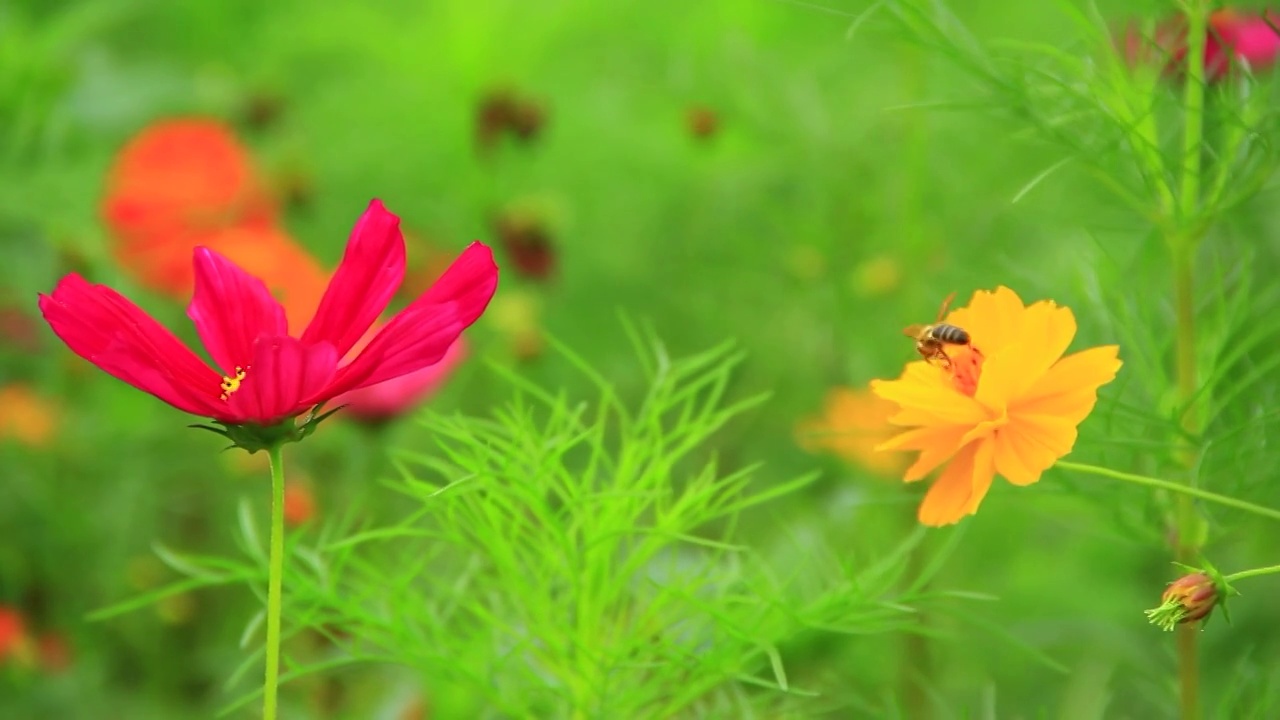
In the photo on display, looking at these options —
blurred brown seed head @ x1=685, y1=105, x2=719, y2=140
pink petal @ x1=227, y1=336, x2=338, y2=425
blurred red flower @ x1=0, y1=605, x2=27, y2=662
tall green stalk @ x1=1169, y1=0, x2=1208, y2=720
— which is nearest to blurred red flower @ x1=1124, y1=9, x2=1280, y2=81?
tall green stalk @ x1=1169, y1=0, x2=1208, y2=720

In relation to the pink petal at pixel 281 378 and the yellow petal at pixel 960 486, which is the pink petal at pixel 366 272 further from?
Answer: the yellow petal at pixel 960 486

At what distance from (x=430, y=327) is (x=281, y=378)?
0.04 metres

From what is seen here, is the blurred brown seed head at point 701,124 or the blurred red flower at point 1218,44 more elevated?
the blurred red flower at point 1218,44

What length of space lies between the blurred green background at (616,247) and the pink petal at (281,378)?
1.25 feet

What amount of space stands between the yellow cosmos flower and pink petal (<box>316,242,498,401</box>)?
0.32ft

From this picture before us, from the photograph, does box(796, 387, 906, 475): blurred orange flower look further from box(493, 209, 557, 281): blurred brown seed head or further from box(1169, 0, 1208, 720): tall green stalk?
box(1169, 0, 1208, 720): tall green stalk

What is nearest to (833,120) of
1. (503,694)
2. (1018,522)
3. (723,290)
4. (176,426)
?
(723,290)

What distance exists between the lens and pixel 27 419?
98 centimetres

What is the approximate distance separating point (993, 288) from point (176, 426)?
0.64 meters

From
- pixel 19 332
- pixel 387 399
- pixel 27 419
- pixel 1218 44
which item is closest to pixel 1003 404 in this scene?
pixel 1218 44

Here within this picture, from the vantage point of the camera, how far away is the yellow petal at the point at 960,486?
1.14 feet

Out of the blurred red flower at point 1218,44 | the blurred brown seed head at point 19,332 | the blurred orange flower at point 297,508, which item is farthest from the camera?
the blurred brown seed head at point 19,332

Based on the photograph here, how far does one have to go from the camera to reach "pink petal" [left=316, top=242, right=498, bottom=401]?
328mm

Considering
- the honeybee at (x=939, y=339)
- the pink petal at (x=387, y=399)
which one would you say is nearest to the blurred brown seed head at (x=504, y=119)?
the pink petal at (x=387, y=399)
